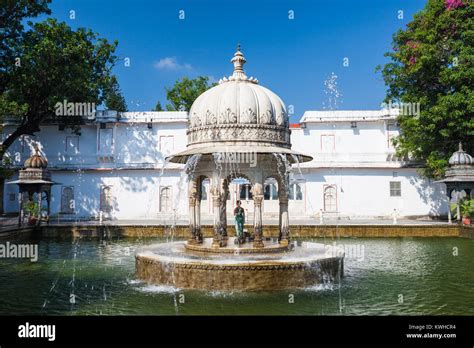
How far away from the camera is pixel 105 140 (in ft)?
101

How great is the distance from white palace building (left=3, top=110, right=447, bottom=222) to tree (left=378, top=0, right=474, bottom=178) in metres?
3.61

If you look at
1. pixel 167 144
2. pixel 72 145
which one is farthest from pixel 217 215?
pixel 72 145

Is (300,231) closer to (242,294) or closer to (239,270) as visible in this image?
(239,270)

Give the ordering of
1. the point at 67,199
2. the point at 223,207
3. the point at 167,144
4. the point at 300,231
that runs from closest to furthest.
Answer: the point at 223,207 < the point at 300,231 < the point at 67,199 < the point at 167,144

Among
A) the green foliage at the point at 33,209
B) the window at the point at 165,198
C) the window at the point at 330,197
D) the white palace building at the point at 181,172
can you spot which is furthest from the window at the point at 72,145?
the window at the point at 330,197

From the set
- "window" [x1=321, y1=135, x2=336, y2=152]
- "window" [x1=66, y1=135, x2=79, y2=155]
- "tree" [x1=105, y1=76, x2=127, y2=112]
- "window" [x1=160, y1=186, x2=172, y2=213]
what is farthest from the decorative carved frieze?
"tree" [x1=105, y1=76, x2=127, y2=112]

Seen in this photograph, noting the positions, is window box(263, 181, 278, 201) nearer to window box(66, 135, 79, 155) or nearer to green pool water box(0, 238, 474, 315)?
window box(66, 135, 79, 155)

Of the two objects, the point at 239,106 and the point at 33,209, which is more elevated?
the point at 239,106

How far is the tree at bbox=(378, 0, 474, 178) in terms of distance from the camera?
880 inches

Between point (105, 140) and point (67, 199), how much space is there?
516cm

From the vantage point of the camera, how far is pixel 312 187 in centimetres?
2991

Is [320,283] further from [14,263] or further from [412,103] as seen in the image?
[412,103]

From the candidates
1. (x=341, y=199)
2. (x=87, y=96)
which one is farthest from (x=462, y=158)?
(x=87, y=96)
